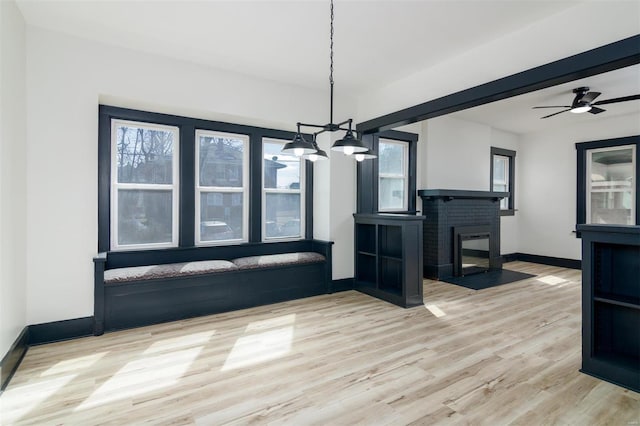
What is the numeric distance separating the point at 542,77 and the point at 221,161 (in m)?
3.73

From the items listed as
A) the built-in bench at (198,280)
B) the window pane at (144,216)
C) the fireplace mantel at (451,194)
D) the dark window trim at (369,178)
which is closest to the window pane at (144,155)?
the window pane at (144,216)

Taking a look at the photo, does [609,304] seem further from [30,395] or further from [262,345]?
[30,395]

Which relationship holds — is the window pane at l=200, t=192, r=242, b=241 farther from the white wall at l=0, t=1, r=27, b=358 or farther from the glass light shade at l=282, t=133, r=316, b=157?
the glass light shade at l=282, t=133, r=316, b=157

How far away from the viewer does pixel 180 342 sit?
3174mm

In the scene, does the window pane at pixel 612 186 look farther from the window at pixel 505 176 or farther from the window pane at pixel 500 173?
the window pane at pixel 500 173

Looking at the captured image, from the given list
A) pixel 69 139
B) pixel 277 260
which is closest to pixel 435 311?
pixel 277 260

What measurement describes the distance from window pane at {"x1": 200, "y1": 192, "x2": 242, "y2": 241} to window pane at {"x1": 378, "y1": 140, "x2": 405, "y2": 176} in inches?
103

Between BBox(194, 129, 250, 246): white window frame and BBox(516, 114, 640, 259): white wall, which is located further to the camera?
BBox(516, 114, 640, 259): white wall

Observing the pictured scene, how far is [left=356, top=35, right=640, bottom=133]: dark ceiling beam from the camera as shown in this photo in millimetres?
2459

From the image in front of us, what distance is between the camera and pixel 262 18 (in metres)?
2.96

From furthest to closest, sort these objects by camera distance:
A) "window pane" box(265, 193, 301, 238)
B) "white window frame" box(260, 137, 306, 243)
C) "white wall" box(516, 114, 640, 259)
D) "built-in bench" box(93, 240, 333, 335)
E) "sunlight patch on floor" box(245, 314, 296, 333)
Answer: "white wall" box(516, 114, 640, 259) → "window pane" box(265, 193, 301, 238) → "white window frame" box(260, 137, 306, 243) → "sunlight patch on floor" box(245, 314, 296, 333) → "built-in bench" box(93, 240, 333, 335)

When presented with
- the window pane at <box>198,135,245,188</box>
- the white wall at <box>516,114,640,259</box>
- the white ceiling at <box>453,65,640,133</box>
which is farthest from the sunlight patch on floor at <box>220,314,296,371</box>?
the white wall at <box>516,114,640,259</box>

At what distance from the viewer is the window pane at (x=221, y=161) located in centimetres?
443

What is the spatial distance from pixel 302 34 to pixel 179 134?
2039 mm
